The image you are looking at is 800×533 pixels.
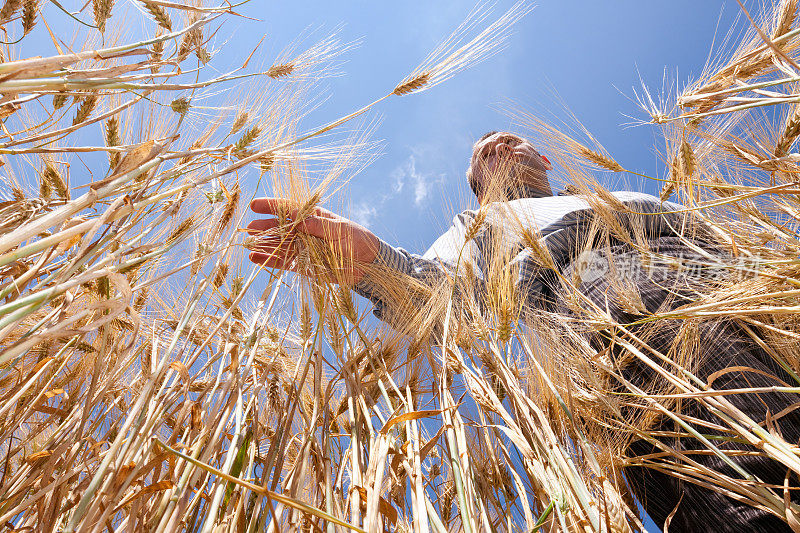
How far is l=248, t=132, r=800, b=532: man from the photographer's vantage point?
72cm

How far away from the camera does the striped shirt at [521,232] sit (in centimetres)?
97

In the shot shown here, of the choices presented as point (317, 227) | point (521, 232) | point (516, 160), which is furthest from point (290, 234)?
point (516, 160)

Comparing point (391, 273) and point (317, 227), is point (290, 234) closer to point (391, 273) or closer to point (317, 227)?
point (317, 227)

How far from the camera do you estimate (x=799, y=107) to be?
719 mm

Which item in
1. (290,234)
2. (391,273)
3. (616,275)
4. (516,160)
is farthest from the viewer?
(516,160)

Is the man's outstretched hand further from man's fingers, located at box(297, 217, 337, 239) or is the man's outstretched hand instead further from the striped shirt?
the striped shirt

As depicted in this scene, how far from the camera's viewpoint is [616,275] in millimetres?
923

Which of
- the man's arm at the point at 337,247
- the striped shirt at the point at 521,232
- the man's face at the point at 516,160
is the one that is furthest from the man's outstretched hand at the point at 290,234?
the man's face at the point at 516,160

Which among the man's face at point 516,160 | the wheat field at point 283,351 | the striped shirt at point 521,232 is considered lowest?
the wheat field at point 283,351

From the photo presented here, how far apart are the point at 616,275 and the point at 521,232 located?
0.23m

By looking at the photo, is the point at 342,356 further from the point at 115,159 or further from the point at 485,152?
the point at 485,152

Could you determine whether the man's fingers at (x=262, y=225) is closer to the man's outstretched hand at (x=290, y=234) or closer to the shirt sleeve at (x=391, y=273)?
the man's outstretched hand at (x=290, y=234)

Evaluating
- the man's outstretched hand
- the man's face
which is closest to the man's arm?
the man's outstretched hand

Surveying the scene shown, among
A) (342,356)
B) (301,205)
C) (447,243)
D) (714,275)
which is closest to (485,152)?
(447,243)
